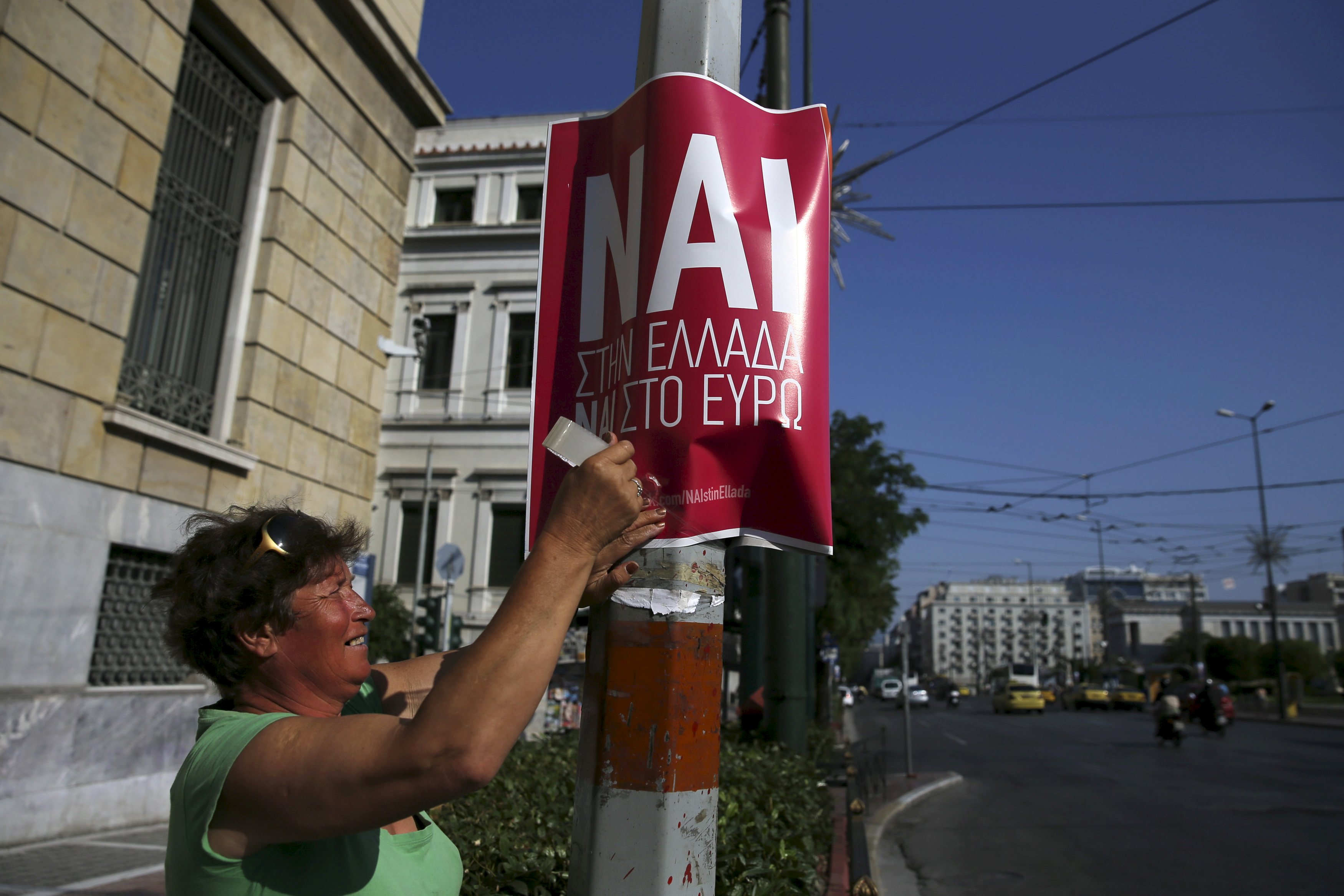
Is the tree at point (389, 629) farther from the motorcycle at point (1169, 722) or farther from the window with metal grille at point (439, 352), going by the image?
the motorcycle at point (1169, 722)

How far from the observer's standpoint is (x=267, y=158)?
343 inches

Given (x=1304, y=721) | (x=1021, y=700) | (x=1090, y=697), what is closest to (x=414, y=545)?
(x=1021, y=700)

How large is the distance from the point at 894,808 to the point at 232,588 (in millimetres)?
11219

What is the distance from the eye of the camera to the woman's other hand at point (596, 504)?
1.44 meters

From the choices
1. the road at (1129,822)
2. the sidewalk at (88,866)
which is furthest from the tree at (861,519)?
the sidewalk at (88,866)

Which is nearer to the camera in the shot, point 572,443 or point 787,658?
point 572,443

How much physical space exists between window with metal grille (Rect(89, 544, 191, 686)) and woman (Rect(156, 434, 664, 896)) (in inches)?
243

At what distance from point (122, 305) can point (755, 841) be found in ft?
20.4

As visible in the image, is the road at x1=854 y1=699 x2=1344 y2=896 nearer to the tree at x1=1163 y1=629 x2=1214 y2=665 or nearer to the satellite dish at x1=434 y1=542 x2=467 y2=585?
the satellite dish at x1=434 y1=542 x2=467 y2=585

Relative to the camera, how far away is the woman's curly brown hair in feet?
5.39

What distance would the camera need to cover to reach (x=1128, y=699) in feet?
148

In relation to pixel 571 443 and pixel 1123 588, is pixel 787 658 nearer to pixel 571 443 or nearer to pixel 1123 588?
pixel 571 443

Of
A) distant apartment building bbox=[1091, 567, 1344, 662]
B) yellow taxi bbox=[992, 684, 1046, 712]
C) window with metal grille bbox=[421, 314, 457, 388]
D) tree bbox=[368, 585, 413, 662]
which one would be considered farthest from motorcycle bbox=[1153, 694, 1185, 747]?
distant apartment building bbox=[1091, 567, 1344, 662]

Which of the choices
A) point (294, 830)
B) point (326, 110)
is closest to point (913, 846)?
point (294, 830)
